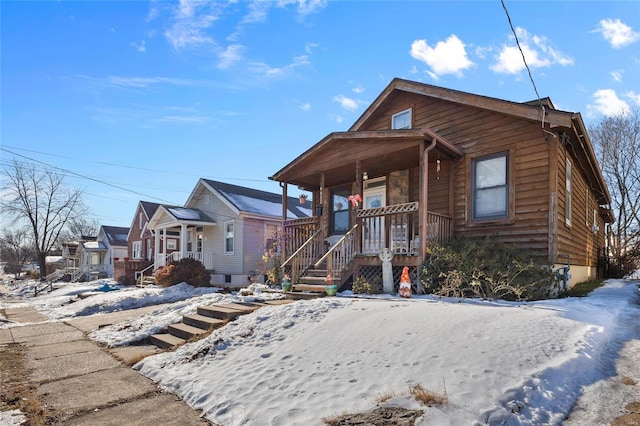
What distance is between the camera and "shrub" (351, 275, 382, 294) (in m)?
8.52

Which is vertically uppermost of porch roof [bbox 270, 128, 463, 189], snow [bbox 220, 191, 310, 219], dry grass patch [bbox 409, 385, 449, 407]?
porch roof [bbox 270, 128, 463, 189]

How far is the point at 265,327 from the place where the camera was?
19.3 ft

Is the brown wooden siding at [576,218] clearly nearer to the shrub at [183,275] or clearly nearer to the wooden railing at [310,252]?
the wooden railing at [310,252]

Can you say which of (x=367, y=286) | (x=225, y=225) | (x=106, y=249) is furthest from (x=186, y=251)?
(x=106, y=249)

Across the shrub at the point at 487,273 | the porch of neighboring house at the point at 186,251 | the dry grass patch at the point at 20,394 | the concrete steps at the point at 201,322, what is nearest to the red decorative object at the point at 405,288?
the shrub at the point at 487,273

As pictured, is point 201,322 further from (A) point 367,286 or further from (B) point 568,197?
(B) point 568,197

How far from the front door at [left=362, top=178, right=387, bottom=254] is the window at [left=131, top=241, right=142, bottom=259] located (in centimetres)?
2234

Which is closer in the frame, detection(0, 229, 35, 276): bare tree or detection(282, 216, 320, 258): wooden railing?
detection(282, 216, 320, 258): wooden railing

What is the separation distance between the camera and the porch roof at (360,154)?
8.97 meters

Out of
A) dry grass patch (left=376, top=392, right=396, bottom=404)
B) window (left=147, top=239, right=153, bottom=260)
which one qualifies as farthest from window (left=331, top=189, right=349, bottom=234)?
window (left=147, top=239, right=153, bottom=260)

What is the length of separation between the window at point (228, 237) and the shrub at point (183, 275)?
2001 mm

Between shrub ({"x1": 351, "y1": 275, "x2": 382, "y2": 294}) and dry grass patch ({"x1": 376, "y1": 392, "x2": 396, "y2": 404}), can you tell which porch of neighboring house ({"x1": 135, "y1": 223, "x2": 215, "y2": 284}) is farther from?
dry grass patch ({"x1": 376, "y1": 392, "x2": 396, "y2": 404})

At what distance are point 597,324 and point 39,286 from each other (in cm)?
3362

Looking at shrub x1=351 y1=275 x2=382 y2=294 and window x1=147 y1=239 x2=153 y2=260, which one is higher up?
shrub x1=351 y1=275 x2=382 y2=294
